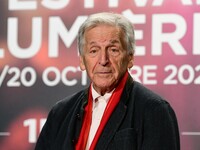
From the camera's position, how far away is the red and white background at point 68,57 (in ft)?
7.80

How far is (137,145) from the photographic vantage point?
142 cm

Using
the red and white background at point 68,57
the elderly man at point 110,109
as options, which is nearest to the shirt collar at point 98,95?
the elderly man at point 110,109

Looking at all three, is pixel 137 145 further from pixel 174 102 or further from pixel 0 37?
pixel 0 37

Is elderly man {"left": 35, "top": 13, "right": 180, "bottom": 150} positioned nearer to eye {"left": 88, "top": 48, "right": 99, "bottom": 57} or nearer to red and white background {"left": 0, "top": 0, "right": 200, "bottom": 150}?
eye {"left": 88, "top": 48, "right": 99, "bottom": 57}

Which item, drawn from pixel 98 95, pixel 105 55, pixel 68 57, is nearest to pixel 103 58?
pixel 105 55

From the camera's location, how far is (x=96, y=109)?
156 centimetres

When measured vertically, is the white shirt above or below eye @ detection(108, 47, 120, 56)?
below

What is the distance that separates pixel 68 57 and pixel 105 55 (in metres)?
1.03

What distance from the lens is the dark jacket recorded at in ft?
4.60

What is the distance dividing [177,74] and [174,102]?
5.3 inches

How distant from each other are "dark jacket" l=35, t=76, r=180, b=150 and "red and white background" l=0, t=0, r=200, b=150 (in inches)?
34.0

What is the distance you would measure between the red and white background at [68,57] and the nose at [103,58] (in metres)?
0.93

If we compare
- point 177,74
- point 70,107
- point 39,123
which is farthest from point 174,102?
point 70,107

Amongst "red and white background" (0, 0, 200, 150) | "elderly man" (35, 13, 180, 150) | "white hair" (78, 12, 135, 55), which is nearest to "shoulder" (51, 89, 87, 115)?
"elderly man" (35, 13, 180, 150)
